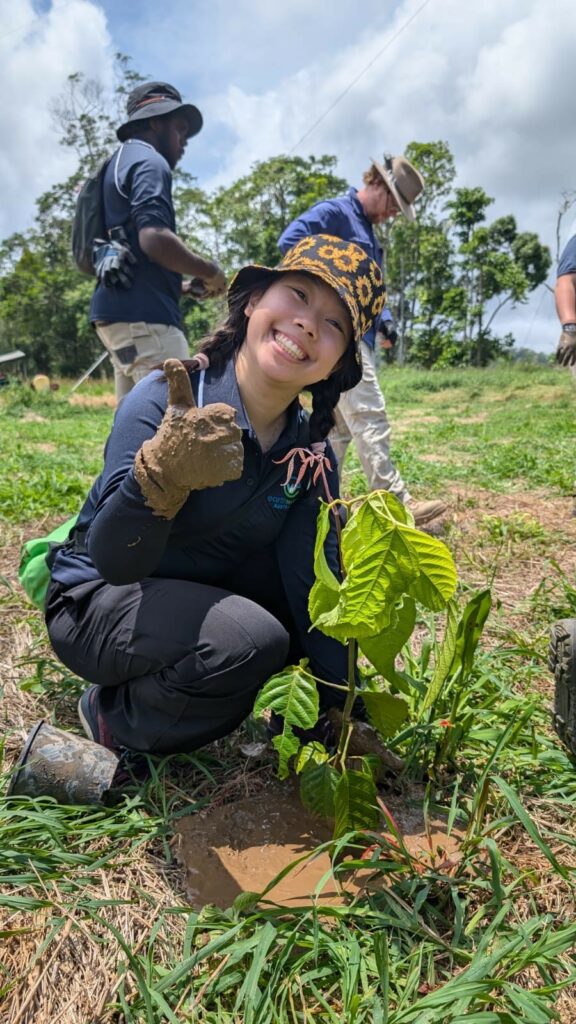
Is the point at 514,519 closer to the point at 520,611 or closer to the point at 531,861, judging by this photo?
the point at 520,611

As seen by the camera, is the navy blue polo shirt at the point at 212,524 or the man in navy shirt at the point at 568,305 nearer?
the navy blue polo shirt at the point at 212,524

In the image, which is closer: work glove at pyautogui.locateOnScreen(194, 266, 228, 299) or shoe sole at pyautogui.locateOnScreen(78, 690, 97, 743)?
shoe sole at pyautogui.locateOnScreen(78, 690, 97, 743)

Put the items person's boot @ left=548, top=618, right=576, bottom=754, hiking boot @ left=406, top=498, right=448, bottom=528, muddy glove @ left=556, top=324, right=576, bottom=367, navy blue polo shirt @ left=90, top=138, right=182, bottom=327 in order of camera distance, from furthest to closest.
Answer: muddy glove @ left=556, top=324, right=576, bottom=367 < hiking boot @ left=406, top=498, right=448, bottom=528 < navy blue polo shirt @ left=90, top=138, right=182, bottom=327 < person's boot @ left=548, top=618, right=576, bottom=754

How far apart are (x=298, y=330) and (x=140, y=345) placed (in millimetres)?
1763

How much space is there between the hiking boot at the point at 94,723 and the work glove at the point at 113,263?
6.17 ft

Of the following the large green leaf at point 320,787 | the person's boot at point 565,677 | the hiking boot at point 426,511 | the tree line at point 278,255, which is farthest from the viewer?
the tree line at point 278,255

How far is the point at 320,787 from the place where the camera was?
51.3 inches

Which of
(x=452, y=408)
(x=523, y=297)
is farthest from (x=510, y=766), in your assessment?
(x=523, y=297)

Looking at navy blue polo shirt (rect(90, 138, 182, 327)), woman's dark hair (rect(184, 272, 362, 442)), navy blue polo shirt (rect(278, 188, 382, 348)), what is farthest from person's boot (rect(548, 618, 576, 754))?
navy blue polo shirt (rect(90, 138, 182, 327))

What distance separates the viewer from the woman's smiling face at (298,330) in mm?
1473

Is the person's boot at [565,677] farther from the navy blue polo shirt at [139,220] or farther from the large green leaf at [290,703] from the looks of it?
the navy blue polo shirt at [139,220]

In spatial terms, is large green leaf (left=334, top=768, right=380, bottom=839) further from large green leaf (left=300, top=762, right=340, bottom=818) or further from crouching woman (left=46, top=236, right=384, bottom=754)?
crouching woman (left=46, top=236, right=384, bottom=754)

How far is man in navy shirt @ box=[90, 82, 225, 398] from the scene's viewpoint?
2814mm

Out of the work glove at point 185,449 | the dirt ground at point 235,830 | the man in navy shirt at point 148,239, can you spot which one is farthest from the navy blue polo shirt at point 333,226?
the work glove at point 185,449
